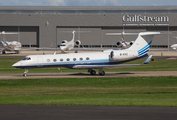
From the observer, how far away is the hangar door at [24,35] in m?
98.7

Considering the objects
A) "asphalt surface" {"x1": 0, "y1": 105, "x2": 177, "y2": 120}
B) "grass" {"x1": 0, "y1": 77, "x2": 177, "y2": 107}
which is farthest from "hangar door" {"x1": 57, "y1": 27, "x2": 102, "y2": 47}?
"asphalt surface" {"x1": 0, "y1": 105, "x2": 177, "y2": 120}

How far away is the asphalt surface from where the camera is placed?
12758 millimetres

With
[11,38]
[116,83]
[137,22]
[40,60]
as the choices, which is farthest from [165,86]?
[11,38]

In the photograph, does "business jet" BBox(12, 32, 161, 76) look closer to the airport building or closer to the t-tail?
the t-tail

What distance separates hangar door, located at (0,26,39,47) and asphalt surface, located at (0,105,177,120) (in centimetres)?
8557

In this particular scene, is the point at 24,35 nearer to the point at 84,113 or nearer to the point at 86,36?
the point at 86,36

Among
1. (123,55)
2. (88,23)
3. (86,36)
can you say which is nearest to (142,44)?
(123,55)

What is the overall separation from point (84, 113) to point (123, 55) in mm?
18771

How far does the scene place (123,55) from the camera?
104ft

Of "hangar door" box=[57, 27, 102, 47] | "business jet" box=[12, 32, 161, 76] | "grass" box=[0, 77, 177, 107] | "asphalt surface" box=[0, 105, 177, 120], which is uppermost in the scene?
"hangar door" box=[57, 27, 102, 47]

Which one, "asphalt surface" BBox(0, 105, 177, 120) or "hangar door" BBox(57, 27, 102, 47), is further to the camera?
"hangar door" BBox(57, 27, 102, 47)

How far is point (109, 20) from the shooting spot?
97.1 metres

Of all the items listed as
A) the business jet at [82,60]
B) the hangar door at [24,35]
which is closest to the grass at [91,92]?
the business jet at [82,60]

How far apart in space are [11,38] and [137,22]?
137ft
